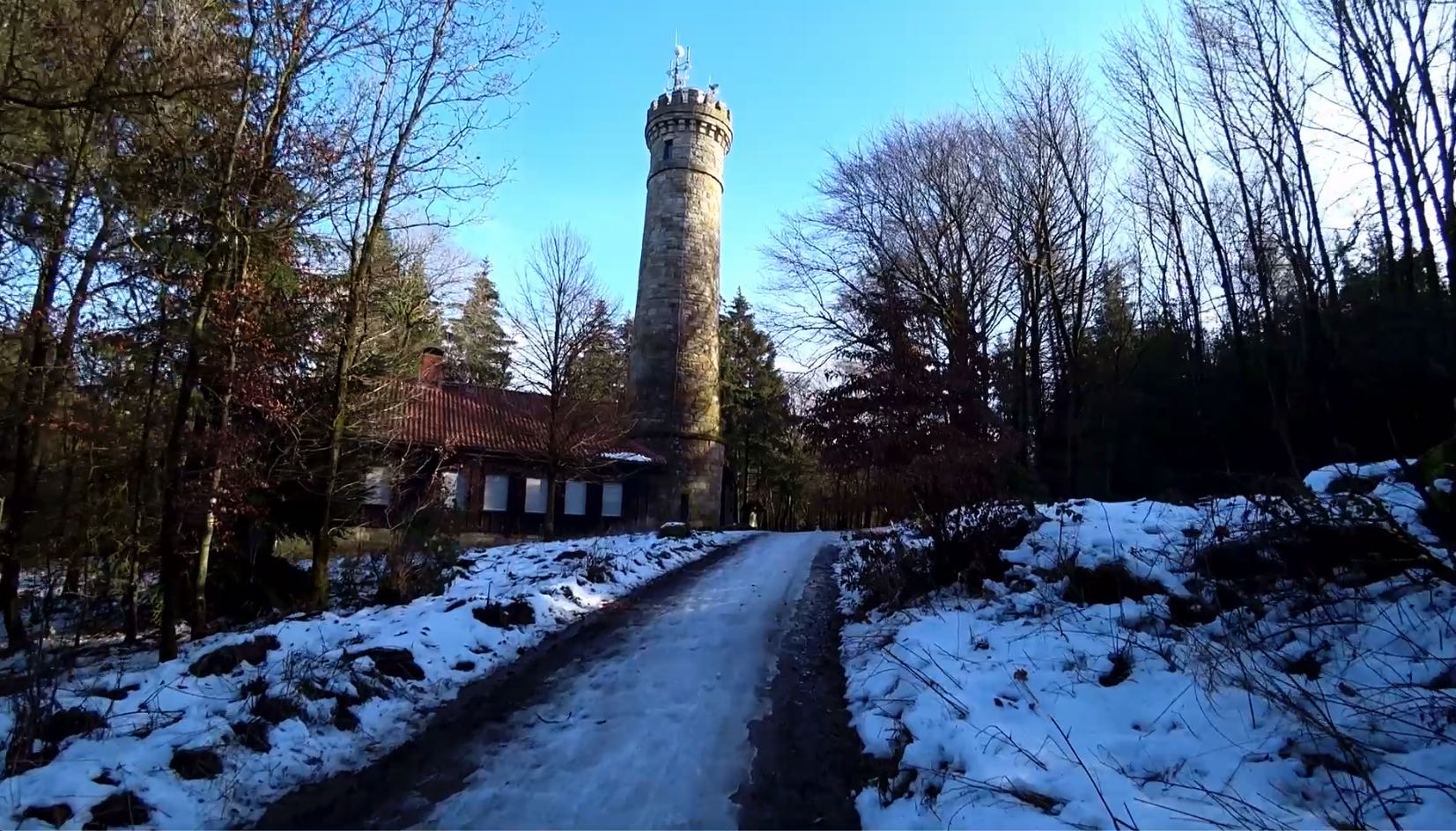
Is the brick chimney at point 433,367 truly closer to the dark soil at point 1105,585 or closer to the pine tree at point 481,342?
the pine tree at point 481,342

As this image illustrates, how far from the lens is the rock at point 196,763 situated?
3.85 m

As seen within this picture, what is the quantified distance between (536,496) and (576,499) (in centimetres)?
149

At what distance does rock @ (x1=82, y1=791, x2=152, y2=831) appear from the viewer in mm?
3352

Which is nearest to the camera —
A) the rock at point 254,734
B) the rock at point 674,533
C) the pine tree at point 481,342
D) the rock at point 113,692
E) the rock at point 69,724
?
the rock at point 69,724

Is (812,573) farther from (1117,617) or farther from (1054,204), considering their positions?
(1054,204)

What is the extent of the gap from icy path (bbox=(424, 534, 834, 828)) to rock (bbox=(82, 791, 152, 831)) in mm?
1242

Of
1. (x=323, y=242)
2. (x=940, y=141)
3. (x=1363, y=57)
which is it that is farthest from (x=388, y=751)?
(x=940, y=141)

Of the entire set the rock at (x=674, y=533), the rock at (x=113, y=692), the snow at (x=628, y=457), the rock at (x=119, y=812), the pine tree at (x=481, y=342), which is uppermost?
the pine tree at (x=481, y=342)

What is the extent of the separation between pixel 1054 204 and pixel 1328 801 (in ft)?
63.4

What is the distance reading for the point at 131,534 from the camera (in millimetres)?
8867

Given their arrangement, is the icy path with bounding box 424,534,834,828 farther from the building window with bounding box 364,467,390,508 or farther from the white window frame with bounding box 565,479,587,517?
the white window frame with bounding box 565,479,587,517

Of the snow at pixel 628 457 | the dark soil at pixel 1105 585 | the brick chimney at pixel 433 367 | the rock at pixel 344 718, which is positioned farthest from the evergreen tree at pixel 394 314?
the snow at pixel 628 457

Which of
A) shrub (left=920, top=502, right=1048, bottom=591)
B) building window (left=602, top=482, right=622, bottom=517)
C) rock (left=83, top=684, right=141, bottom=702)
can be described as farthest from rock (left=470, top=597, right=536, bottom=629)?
building window (left=602, top=482, right=622, bottom=517)

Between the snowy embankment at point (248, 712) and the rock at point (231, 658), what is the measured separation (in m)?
0.01
